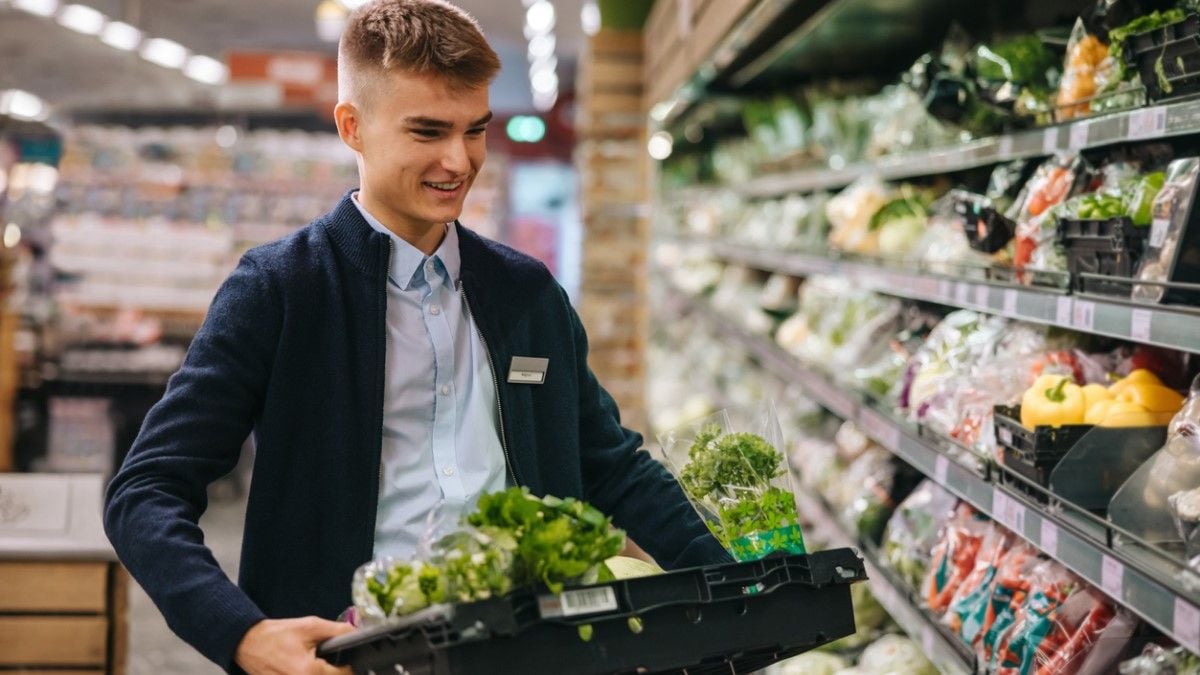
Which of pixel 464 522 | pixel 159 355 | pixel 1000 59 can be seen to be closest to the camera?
pixel 464 522

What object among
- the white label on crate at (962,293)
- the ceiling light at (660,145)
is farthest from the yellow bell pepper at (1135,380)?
the ceiling light at (660,145)

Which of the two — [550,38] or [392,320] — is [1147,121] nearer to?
[392,320]

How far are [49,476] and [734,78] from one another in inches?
153

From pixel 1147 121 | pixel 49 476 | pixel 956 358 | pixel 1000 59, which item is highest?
pixel 1000 59

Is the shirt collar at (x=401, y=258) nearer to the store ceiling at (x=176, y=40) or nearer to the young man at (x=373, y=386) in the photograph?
the young man at (x=373, y=386)

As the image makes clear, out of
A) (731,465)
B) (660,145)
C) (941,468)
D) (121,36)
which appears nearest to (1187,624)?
(731,465)

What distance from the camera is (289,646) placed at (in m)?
1.57

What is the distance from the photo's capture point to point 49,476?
10.6 feet


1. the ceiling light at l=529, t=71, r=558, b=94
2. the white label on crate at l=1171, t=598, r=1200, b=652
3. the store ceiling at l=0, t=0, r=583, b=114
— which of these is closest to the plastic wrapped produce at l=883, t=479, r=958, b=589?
the white label on crate at l=1171, t=598, r=1200, b=652

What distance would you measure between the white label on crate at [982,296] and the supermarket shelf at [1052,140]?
276mm

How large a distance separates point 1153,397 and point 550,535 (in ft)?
3.95

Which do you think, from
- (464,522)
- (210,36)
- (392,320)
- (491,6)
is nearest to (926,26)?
(392,320)

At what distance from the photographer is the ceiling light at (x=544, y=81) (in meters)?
19.2

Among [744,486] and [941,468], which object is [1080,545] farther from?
[941,468]
